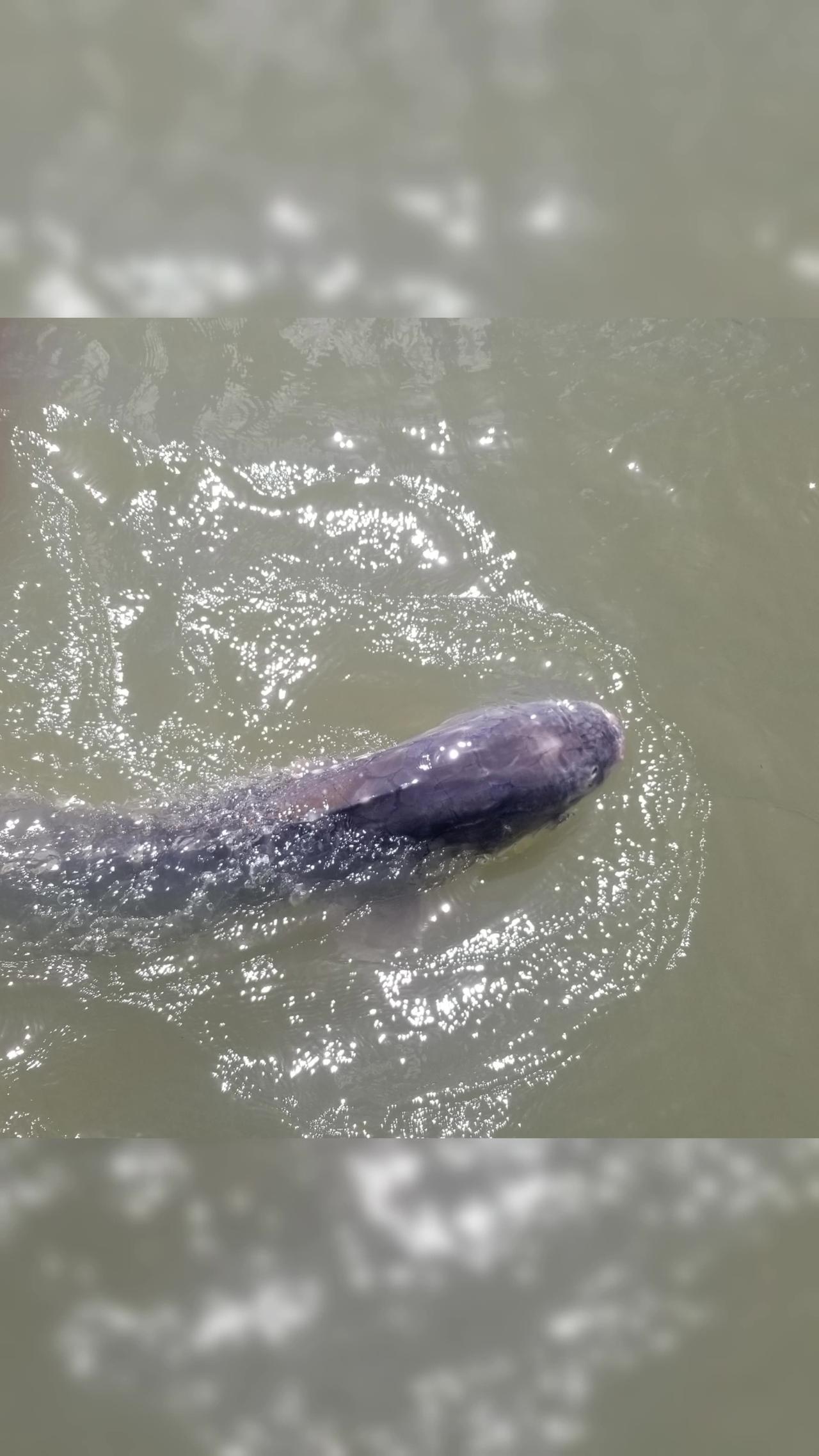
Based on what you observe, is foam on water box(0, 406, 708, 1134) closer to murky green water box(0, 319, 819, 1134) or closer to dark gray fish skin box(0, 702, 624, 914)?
murky green water box(0, 319, 819, 1134)

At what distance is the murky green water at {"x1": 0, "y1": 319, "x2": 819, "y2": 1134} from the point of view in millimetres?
4379

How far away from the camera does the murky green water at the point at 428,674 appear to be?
14.4ft

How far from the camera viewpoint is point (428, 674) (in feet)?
16.0

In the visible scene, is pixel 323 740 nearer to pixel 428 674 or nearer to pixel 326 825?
pixel 326 825

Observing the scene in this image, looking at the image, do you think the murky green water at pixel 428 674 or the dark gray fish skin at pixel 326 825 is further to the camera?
the dark gray fish skin at pixel 326 825

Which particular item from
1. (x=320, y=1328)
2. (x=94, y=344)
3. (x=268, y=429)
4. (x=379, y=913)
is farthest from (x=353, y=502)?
(x=320, y=1328)

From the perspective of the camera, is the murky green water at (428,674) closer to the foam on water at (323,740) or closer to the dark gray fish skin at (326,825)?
the foam on water at (323,740)

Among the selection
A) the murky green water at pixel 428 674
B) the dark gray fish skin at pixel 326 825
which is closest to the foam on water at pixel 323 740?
the murky green water at pixel 428 674

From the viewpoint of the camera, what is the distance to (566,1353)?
3682 mm

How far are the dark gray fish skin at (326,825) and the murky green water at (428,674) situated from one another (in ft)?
0.51

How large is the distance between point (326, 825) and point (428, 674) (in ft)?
2.76

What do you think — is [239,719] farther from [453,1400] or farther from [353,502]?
[453,1400]

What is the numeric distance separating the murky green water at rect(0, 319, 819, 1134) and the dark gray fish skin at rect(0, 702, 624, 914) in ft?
0.51

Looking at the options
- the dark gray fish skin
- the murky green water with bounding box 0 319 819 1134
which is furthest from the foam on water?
the dark gray fish skin
